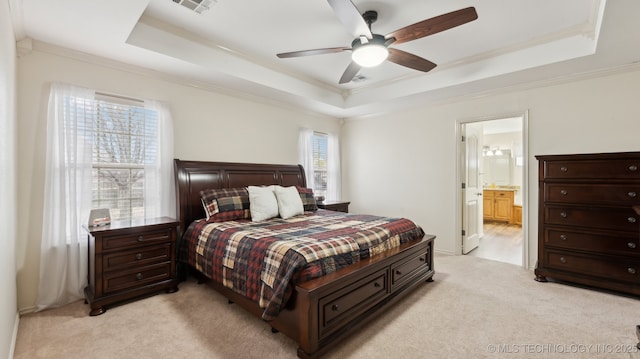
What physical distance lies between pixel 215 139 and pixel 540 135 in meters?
4.28

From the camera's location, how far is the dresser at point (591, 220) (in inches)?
109

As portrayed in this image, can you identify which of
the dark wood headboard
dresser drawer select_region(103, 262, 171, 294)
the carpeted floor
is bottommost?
the carpeted floor

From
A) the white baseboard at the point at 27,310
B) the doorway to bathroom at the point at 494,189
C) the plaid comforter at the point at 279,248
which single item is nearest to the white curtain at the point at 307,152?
the plaid comforter at the point at 279,248

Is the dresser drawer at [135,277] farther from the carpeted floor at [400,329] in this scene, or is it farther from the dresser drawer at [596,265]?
the dresser drawer at [596,265]

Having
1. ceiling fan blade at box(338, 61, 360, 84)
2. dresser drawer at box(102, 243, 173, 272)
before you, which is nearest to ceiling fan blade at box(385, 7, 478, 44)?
ceiling fan blade at box(338, 61, 360, 84)

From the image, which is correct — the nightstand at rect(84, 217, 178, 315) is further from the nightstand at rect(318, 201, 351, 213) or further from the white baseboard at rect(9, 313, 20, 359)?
the nightstand at rect(318, 201, 351, 213)

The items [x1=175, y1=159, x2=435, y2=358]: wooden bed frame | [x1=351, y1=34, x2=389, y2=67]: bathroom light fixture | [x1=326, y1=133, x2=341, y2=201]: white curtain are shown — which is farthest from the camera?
[x1=326, y1=133, x2=341, y2=201]: white curtain

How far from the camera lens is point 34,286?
2.57m

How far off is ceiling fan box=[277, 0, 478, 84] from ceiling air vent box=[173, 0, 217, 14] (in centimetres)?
79

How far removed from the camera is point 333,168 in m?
5.61

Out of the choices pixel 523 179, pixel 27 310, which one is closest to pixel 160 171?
Answer: pixel 27 310

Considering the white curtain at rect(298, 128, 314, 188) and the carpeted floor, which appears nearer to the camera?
the carpeted floor

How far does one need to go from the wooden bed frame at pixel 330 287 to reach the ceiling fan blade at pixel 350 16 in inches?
73.3

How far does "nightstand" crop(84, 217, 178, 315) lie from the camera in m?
2.52
